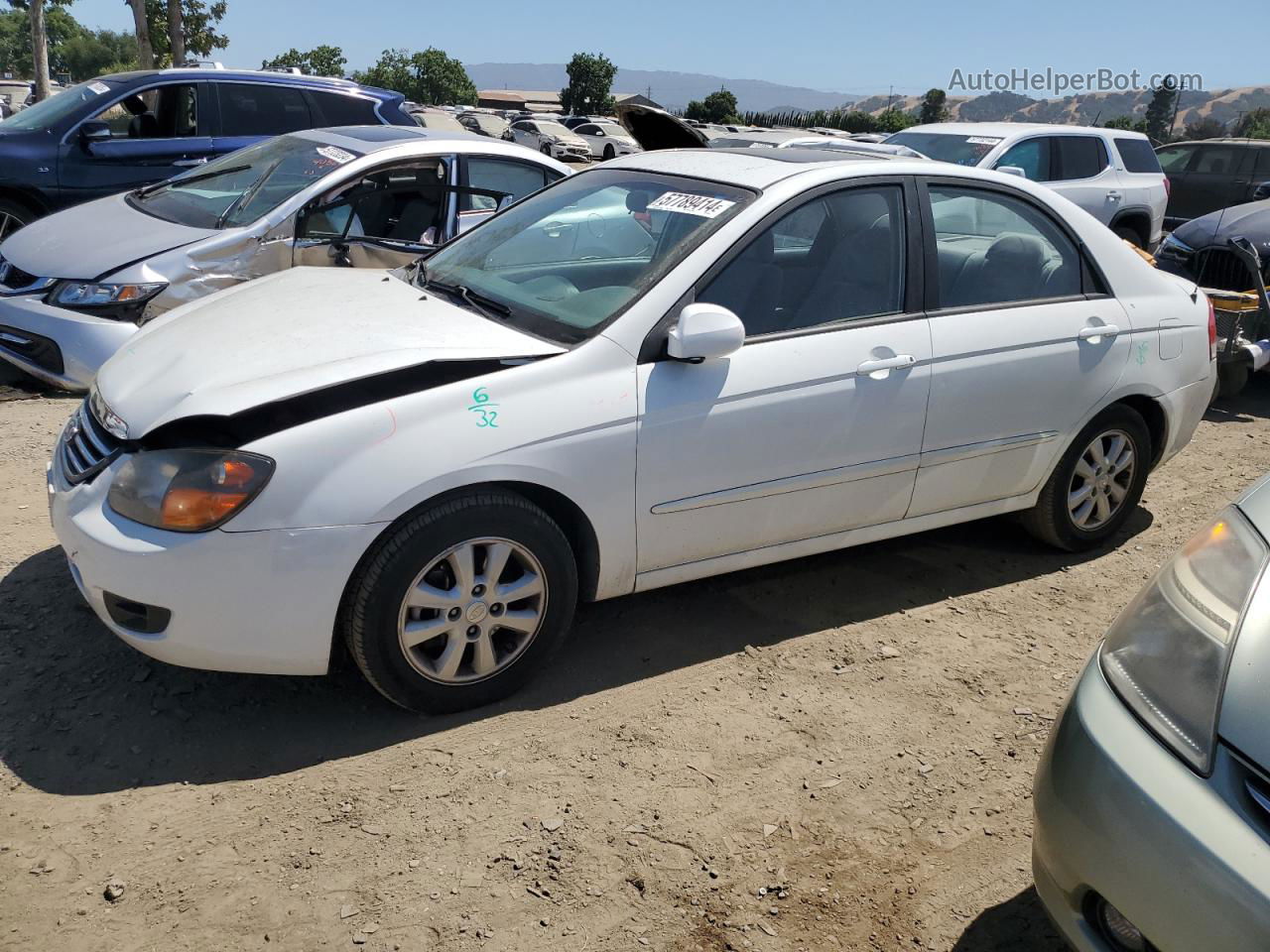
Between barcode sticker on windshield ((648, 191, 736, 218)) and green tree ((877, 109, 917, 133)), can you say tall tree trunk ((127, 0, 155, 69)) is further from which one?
green tree ((877, 109, 917, 133))

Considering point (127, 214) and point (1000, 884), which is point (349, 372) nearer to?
point (1000, 884)

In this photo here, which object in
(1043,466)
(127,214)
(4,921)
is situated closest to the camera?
(4,921)

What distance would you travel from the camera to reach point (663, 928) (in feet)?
8.25

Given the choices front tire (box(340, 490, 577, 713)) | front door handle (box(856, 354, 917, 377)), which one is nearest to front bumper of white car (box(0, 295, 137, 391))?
front tire (box(340, 490, 577, 713))

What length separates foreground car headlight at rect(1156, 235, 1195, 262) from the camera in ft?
26.3

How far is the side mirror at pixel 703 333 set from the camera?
3.25 meters

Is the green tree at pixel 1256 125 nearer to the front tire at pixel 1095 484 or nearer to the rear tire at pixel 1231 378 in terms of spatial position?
the rear tire at pixel 1231 378

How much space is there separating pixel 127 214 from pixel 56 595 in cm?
359

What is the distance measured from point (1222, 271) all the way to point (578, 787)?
22.5 feet

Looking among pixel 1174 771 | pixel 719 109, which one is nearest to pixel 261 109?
pixel 1174 771

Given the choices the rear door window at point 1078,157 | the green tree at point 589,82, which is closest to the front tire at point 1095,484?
the rear door window at point 1078,157

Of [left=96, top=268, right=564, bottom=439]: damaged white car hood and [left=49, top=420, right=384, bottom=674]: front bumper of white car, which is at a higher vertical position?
[left=96, top=268, right=564, bottom=439]: damaged white car hood

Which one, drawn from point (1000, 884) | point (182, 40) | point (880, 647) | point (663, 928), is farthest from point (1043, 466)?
point (182, 40)

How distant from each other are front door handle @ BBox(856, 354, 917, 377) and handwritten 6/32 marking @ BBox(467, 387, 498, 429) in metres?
1.34
